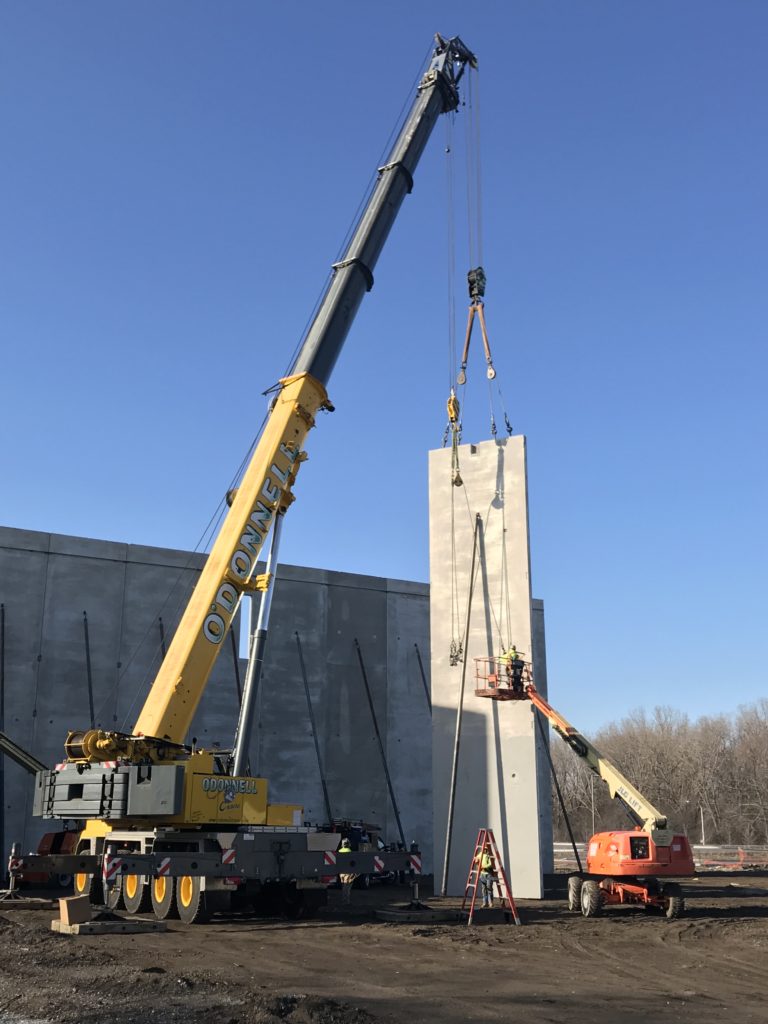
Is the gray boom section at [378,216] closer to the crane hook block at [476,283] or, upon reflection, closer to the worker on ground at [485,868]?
the crane hook block at [476,283]

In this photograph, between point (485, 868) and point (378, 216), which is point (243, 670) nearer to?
point (485, 868)

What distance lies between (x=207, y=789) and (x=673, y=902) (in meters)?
8.71

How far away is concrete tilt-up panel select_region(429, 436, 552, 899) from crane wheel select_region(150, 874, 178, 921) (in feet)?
25.6

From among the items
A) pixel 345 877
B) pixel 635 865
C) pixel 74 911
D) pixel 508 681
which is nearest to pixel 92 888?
pixel 74 911

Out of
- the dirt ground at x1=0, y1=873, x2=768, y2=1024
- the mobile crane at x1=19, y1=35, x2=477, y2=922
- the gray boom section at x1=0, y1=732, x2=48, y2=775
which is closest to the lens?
the dirt ground at x1=0, y1=873, x2=768, y2=1024

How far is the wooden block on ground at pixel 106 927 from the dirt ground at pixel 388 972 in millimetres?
200

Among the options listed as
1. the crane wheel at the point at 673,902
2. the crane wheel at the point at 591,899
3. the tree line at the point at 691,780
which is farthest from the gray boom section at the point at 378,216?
the tree line at the point at 691,780

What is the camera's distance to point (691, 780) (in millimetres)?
74375

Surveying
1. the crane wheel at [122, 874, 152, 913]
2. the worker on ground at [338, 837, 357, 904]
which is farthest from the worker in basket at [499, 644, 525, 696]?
the crane wheel at [122, 874, 152, 913]

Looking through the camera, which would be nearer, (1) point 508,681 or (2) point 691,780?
(1) point 508,681

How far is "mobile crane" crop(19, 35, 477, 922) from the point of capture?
48.8ft

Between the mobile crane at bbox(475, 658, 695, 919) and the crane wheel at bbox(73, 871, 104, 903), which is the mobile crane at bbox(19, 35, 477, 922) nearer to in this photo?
the crane wheel at bbox(73, 871, 104, 903)

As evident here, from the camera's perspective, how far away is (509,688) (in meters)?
20.4

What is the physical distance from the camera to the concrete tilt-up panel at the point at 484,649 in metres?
21.3
